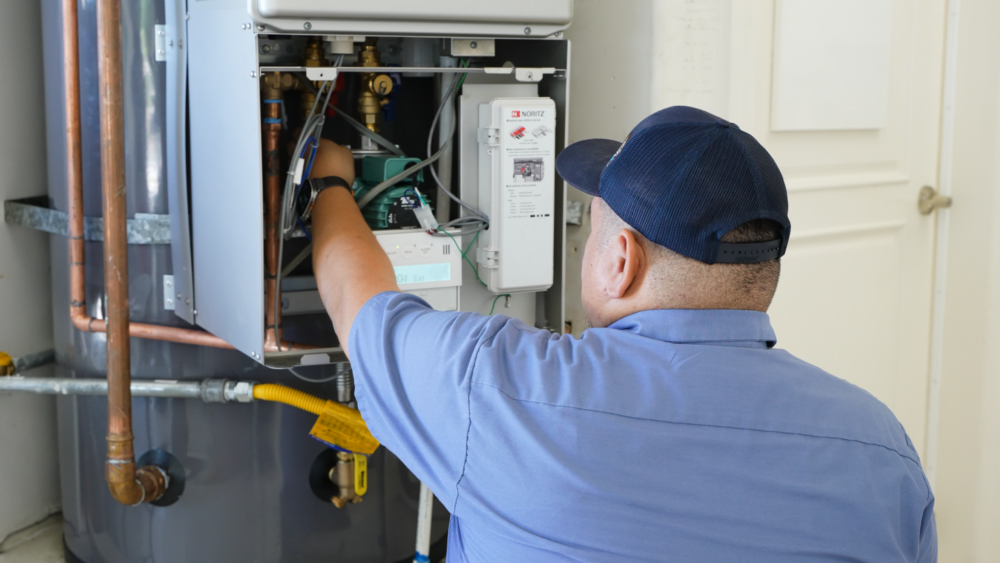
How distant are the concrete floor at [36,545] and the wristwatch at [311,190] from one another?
104 cm

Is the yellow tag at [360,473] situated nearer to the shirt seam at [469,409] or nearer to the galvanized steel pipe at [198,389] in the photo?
the galvanized steel pipe at [198,389]

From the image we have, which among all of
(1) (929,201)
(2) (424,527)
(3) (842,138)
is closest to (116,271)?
(2) (424,527)

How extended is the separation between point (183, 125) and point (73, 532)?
2.98ft

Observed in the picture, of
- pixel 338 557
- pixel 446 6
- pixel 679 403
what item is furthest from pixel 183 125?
pixel 679 403

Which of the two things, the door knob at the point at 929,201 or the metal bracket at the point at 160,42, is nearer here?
the metal bracket at the point at 160,42

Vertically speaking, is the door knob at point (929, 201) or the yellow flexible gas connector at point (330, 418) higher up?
the door knob at point (929, 201)

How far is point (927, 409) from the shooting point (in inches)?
82.4

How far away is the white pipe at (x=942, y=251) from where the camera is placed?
195 centimetres

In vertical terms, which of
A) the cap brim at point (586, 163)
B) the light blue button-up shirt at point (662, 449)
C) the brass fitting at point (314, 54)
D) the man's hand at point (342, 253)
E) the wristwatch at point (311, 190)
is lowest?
the light blue button-up shirt at point (662, 449)

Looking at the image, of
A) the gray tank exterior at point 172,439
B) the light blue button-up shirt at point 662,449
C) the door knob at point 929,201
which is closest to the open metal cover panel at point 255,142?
the gray tank exterior at point 172,439

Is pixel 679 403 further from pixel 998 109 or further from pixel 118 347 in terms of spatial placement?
pixel 998 109

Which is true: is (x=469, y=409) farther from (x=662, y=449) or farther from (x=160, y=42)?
(x=160, y=42)

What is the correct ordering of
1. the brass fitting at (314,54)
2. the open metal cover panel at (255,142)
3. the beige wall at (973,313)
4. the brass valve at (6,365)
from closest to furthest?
the open metal cover panel at (255,142) → the brass fitting at (314,54) → the brass valve at (6,365) → the beige wall at (973,313)

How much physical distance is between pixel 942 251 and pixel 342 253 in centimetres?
162
